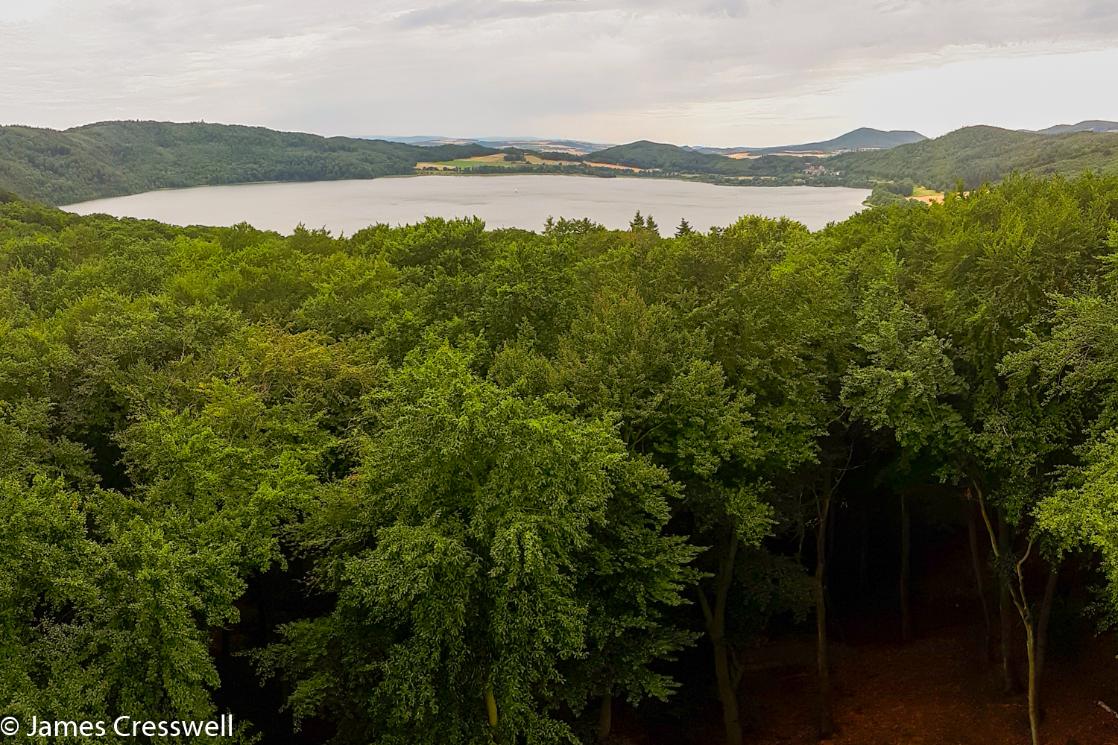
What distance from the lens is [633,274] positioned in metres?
18.5

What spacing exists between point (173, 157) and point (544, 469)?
184046 millimetres

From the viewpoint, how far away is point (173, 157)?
16375 cm

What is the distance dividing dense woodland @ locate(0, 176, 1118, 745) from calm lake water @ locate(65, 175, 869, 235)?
25.0m

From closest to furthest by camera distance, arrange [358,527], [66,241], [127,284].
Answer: [358,527], [127,284], [66,241]

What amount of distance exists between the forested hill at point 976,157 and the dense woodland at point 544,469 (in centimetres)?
8009

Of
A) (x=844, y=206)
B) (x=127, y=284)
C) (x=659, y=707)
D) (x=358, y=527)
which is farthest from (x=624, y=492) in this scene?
(x=844, y=206)

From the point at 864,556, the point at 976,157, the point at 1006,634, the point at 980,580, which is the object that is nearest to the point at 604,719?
the point at 1006,634

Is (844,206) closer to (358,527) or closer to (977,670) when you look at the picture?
(977,670)

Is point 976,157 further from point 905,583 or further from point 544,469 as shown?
point 544,469

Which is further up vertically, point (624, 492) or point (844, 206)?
point (844, 206)

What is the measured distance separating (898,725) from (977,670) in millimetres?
3593

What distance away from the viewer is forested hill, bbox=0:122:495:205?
135m

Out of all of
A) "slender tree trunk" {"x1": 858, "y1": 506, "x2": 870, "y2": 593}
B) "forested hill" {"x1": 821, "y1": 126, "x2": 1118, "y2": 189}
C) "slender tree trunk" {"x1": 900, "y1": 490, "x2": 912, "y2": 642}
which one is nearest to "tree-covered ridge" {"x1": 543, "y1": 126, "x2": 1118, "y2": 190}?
"forested hill" {"x1": 821, "y1": 126, "x2": 1118, "y2": 189}

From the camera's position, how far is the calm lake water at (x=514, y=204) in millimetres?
53844
